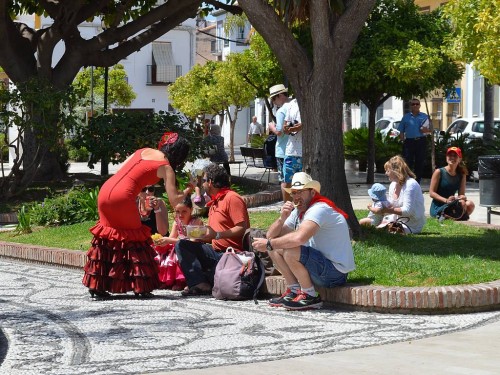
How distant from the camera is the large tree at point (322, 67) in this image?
41.0ft

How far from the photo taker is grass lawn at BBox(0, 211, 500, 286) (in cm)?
1034

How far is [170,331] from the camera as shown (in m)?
9.14

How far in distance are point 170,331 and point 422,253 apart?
367 centimetres

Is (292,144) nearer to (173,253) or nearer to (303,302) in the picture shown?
(173,253)

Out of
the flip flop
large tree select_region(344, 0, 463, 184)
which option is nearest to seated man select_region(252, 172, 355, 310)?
the flip flop

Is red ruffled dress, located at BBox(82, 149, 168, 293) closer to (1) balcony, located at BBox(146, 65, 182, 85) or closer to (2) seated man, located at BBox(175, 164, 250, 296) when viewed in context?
(2) seated man, located at BBox(175, 164, 250, 296)

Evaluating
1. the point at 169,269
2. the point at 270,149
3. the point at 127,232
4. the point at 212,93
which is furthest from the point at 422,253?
the point at 212,93

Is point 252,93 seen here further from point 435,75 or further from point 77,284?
point 77,284

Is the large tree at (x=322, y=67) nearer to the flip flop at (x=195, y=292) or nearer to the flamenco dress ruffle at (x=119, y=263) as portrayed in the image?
the flip flop at (x=195, y=292)

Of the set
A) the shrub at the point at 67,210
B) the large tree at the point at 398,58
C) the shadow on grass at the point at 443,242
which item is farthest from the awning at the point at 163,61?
the shadow on grass at the point at 443,242

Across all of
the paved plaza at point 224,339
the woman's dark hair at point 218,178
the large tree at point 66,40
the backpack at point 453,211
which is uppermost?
the large tree at point 66,40

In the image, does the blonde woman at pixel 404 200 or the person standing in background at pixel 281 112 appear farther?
the person standing in background at pixel 281 112

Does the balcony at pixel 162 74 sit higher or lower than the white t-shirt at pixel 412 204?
higher

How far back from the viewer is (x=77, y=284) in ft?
40.3
